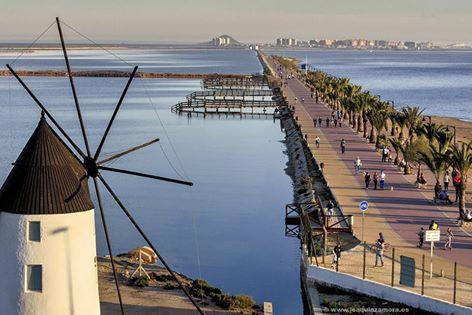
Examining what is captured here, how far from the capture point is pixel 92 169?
19.4 meters

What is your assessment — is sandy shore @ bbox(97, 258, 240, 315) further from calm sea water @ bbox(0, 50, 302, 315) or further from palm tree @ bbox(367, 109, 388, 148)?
palm tree @ bbox(367, 109, 388, 148)

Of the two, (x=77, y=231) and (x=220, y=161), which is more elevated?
(x=77, y=231)

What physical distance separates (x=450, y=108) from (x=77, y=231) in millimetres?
111275

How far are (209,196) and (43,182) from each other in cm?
3525

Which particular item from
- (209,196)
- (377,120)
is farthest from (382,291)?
(377,120)

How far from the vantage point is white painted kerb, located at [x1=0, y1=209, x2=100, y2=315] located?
58.6ft

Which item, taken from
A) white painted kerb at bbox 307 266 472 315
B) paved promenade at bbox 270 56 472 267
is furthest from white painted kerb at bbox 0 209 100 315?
paved promenade at bbox 270 56 472 267

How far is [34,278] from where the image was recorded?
17969 mm

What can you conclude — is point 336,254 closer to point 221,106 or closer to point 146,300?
point 146,300

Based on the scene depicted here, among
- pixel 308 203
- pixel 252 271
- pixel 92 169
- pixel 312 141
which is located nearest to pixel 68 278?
pixel 92 169

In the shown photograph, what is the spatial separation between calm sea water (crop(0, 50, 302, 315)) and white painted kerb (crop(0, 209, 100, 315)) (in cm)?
1360

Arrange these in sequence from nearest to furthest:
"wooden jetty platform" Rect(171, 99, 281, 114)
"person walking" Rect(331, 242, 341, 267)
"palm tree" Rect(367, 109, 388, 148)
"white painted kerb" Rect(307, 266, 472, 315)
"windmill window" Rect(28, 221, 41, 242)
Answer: "windmill window" Rect(28, 221, 41, 242) < "white painted kerb" Rect(307, 266, 472, 315) < "person walking" Rect(331, 242, 341, 267) < "palm tree" Rect(367, 109, 388, 148) < "wooden jetty platform" Rect(171, 99, 281, 114)

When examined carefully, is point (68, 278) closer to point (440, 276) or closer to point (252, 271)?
point (440, 276)

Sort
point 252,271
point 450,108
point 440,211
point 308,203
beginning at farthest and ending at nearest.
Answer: point 450,108
point 308,203
point 440,211
point 252,271
